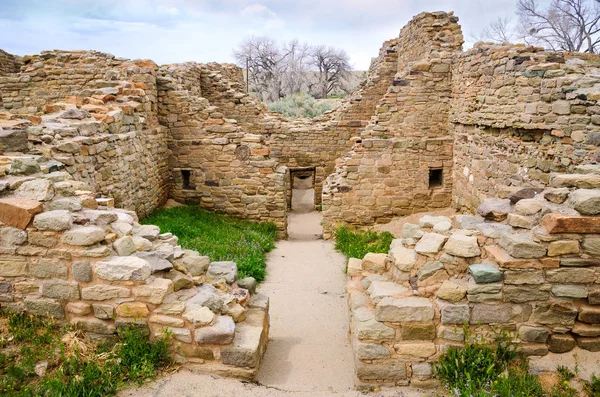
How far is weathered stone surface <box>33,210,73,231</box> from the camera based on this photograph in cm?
418

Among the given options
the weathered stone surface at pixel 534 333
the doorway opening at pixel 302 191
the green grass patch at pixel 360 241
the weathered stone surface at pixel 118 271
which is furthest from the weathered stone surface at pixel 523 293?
the doorway opening at pixel 302 191

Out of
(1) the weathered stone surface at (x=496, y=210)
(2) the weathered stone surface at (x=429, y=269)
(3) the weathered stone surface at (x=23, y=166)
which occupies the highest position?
(3) the weathered stone surface at (x=23, y=166)

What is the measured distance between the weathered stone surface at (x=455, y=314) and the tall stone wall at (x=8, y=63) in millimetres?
15236

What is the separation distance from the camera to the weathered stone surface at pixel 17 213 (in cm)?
422

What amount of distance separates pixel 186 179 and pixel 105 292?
7590 mm

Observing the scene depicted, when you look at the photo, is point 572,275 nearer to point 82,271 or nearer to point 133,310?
point 133,310

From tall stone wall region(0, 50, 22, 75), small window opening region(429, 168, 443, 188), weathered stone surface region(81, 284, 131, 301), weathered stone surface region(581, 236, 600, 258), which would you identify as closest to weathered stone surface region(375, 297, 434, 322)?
weathered stone surface region(581, 236, 600, 258)

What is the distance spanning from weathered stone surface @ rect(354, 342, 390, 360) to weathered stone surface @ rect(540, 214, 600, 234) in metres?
1.93

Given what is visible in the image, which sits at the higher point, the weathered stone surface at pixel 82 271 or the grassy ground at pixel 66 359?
the weathered stone surface at pixel 82 271

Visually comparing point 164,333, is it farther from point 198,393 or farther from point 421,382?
point 421,382

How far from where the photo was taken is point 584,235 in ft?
13.5

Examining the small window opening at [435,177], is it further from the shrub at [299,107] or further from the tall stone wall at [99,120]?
the shrub at [299,107]

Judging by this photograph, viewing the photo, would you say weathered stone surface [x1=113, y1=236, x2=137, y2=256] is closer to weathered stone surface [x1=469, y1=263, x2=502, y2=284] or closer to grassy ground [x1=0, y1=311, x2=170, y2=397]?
grassy ground [x1=0, y1=311, x2=170, y2=397]

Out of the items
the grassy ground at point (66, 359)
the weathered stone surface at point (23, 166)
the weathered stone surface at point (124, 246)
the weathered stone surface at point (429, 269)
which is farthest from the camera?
the weathered stone surface at point (23, 166)
